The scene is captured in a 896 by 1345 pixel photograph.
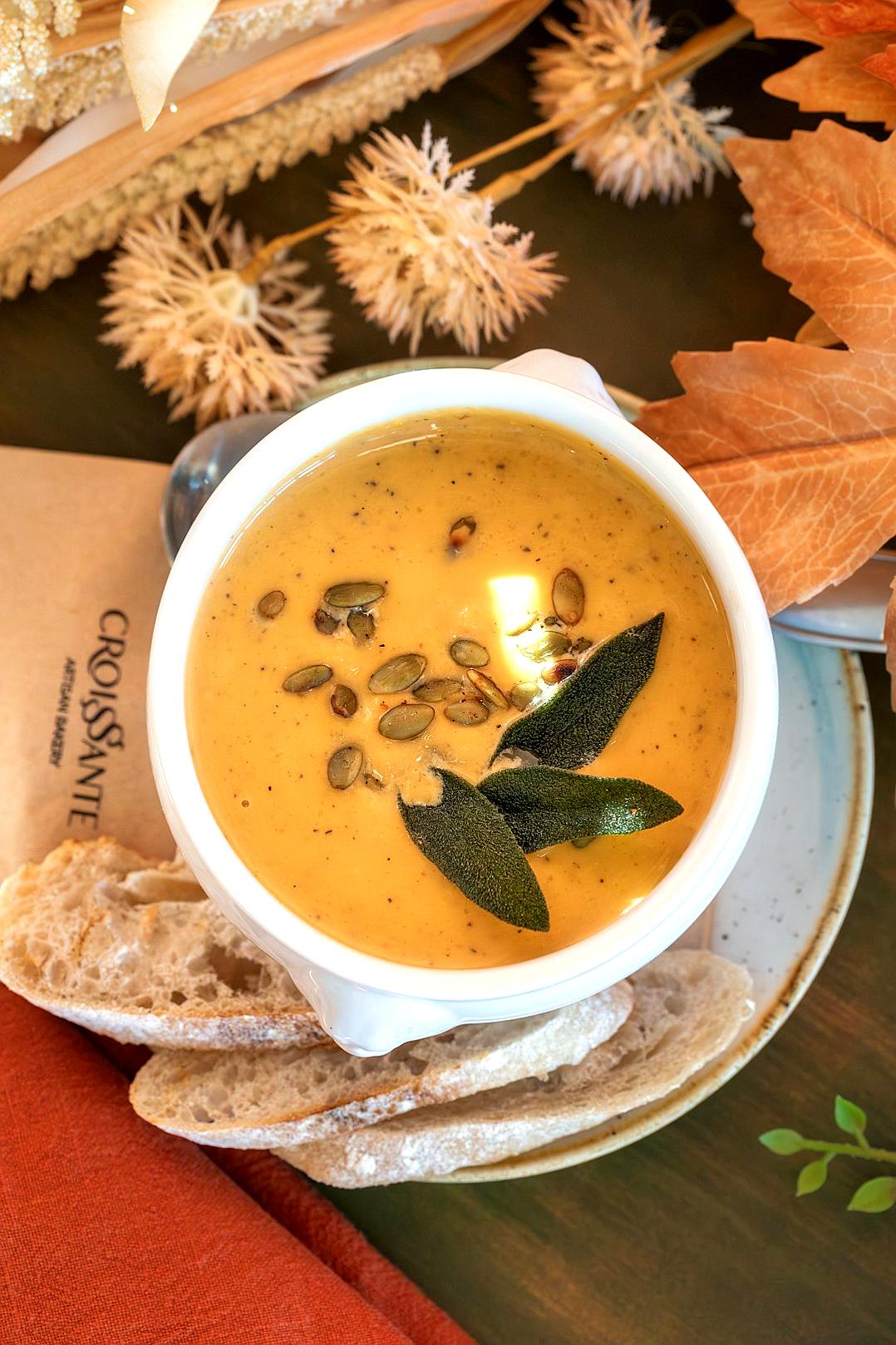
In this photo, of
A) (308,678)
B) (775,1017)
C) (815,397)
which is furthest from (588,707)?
(775,1017)

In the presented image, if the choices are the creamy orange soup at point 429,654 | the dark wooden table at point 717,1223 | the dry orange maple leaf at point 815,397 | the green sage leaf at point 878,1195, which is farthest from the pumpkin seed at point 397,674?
the green sage leaf at point 878,1195

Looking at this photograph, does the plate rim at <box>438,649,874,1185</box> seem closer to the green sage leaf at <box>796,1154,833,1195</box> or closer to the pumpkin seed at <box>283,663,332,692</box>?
the green sage leaf at <box>796,1154,833,1195</box>

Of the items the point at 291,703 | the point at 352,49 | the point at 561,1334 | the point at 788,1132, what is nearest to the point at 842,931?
the point at 788,1132

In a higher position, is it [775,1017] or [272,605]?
[272,605]

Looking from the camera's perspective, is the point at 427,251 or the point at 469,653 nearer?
the point at 469,653

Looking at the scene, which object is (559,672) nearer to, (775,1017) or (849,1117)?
(775,1017)

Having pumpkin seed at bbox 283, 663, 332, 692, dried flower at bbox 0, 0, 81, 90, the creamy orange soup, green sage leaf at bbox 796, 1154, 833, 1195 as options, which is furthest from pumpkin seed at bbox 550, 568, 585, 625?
green sage leaf at bbox 796, 1154, 833, 1195

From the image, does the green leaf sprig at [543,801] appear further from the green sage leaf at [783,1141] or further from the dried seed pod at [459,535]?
the green sage leaf at [783,1141]
